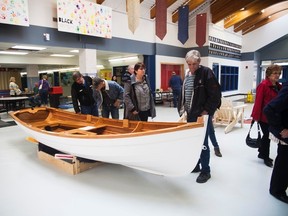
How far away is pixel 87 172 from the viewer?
2809 millimetres

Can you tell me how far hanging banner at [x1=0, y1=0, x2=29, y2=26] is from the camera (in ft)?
17.2

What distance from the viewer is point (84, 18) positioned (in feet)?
22.1

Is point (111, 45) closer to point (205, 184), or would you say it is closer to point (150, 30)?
point (150, 30)

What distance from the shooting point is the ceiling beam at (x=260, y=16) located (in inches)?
489

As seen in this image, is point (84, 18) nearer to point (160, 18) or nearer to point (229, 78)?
point (160, 18)

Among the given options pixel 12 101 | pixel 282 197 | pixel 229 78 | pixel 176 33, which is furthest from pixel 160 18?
pixel 229 78

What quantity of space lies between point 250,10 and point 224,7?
2.12m

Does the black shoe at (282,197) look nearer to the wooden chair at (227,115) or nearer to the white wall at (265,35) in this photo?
the wooden chair at (227,115)

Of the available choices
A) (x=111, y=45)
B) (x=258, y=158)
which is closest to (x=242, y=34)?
(x=111, y=45)

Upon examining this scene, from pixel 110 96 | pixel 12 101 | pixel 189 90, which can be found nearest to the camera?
pixel 189 90

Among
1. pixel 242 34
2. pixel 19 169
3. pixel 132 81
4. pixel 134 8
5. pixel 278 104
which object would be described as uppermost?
pixel 242 34

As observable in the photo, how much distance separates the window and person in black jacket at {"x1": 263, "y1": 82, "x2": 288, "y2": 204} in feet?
39.8

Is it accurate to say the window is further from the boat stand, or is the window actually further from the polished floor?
the boat stand

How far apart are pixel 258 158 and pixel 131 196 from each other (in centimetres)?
208
